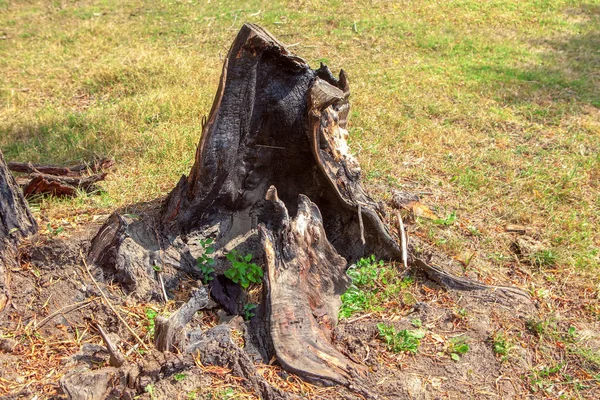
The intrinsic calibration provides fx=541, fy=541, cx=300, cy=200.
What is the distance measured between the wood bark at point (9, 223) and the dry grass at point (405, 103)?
2.03 ft

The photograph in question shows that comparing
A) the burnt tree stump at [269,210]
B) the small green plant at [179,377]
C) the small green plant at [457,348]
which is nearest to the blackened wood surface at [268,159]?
the burnt tree stump at [269,210]

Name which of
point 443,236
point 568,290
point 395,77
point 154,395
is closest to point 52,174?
point 154,395

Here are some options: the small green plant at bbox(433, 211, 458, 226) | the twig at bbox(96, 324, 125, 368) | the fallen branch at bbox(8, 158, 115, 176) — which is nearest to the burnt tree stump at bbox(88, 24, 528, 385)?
the twig at bbox(96, 324, 125, 368)

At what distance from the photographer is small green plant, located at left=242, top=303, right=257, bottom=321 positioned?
3.42m

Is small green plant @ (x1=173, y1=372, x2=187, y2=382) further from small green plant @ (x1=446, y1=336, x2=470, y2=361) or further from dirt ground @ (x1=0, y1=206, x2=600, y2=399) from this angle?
small green plant @ (x1=446, y1=336, x2=470, y2=361)

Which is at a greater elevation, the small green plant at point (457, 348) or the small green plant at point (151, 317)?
the small green plant at point (457, 348)

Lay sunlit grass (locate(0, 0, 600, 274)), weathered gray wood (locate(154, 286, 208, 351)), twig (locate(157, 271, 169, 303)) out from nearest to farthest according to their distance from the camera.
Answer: weathered gray wood (locate(154, 286, 208, 351)), twig (locate(157, 271, 169, 303)), sunlit grass (locate(0, 0, 600, 274))

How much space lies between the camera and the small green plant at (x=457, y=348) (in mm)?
3345

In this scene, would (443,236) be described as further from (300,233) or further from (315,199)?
(300,233)

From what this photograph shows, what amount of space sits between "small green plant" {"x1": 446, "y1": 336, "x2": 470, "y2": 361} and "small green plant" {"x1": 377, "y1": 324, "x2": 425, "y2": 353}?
0.18 meters

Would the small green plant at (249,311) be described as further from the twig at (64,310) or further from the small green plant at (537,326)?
the small green plant at (537,326)

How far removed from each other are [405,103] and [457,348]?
4.84 metres

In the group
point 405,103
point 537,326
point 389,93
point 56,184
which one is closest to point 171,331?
point 537,326

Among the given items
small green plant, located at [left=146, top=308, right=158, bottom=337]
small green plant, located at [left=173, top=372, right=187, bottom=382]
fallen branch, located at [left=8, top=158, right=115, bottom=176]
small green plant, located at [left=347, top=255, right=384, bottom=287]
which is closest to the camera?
small green plant, located at [left=173, top=372, right=187, bottom=382]
